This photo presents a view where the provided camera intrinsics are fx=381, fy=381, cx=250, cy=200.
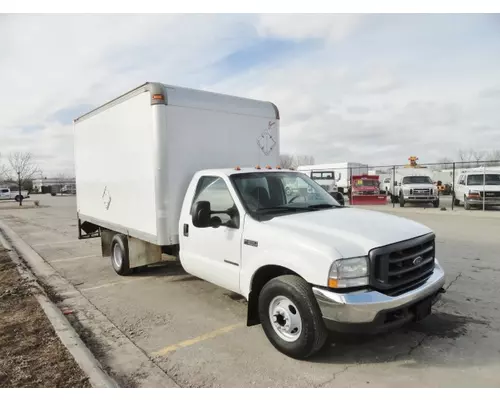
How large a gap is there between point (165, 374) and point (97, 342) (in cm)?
120

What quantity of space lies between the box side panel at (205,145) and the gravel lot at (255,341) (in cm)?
118

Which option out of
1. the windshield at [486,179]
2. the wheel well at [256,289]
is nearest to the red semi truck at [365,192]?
the windshield at [486,179]

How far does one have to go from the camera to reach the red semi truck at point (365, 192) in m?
24.1

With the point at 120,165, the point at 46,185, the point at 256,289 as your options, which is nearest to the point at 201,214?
the point at 256,289

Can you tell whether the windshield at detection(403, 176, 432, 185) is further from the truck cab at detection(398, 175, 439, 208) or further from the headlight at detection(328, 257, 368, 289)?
the headlight at detection(328, 257, 368, 289)

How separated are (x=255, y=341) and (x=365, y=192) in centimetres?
A: 2136

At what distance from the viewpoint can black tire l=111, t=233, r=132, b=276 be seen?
6.86 metres

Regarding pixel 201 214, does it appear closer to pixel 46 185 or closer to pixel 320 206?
pixel 320 206

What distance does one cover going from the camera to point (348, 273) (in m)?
3.35

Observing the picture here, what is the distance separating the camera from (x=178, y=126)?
5547 millimetres

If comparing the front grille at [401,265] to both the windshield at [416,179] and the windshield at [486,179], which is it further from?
the windshield at [416,179]

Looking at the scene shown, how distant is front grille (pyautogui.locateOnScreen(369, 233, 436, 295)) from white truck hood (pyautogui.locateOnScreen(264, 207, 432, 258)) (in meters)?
0.07

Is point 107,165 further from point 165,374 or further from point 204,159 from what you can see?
point 165,374

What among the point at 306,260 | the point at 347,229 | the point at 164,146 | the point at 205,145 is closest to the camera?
the point at 306,260
